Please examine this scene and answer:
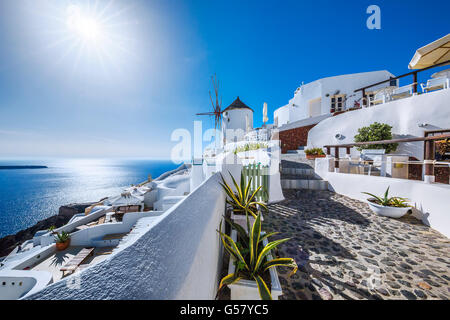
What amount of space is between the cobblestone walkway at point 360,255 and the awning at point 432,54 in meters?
5.71

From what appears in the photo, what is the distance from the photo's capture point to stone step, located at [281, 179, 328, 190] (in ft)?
17.6

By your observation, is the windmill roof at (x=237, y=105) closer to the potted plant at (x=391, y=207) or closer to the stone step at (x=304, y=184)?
the stone step at (x=304, y=184)

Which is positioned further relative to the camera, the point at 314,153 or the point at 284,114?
the point at 284,114

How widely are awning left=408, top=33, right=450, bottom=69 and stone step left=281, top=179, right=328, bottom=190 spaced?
5236mm

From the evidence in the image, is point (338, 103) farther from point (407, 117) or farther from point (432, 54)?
point (432, 54)

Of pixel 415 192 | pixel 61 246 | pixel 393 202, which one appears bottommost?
pixel 61 246

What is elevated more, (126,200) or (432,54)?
(432,54)

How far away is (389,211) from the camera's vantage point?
3262mm

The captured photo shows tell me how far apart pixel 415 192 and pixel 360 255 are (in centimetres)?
246

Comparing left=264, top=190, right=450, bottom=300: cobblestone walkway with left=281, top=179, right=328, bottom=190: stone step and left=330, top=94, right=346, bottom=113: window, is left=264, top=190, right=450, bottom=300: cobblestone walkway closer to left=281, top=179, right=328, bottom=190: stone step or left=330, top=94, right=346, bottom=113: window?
left=281, top=179, right=328, bottom=190: stone step

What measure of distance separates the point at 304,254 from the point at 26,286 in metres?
6.27

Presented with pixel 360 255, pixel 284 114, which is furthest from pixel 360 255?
pixel 284 114

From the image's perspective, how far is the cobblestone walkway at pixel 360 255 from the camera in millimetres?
1663

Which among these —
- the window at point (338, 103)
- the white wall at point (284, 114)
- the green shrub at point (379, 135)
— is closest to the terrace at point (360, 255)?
the green shrub at point (379, 135)
